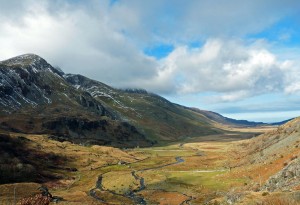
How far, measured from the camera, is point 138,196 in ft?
319

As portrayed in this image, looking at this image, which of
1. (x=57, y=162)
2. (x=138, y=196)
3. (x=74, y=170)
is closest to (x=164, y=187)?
(x=138, y=196)

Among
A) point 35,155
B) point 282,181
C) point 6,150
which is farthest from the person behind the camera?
point 35,155

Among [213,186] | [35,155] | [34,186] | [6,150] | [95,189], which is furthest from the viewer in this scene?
[35,155]

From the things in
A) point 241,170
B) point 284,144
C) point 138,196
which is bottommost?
point 138,196

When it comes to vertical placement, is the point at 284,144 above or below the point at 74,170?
above

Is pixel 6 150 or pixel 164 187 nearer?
pixel 164 187

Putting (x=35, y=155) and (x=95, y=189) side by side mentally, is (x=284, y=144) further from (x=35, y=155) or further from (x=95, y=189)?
(x=35, y=155)

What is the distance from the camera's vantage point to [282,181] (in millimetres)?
59875

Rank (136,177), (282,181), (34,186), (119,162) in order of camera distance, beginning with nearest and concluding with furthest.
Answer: (282,181) < (34,186) < (136,177) < (119,162)

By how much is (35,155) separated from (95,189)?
74.0 m

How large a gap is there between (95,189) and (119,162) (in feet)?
264

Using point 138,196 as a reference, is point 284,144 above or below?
above

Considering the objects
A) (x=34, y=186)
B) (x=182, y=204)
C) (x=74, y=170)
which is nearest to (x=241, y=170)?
(x=182, y=204)

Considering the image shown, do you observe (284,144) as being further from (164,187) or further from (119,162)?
(119,162)
